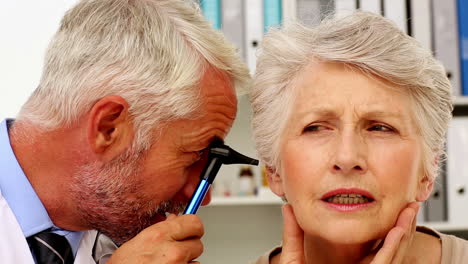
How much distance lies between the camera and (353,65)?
1175mm

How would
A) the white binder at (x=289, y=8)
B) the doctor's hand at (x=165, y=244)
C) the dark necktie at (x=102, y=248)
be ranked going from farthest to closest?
the white binder at (x=289, y=8) < the dark necktie at (x=102, y=248) < the doctor's hand at (x=165, y=244)

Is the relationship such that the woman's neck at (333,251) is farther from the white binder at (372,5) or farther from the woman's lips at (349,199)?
the white binder at (372,5)

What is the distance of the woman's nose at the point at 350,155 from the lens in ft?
3.68

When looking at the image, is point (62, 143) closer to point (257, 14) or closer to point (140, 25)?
point (140, 25)

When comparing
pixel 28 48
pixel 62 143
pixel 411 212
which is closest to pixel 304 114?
pixel 411 212

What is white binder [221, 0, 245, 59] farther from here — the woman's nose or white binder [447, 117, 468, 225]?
the woman's nose

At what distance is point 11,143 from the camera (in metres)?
1.37

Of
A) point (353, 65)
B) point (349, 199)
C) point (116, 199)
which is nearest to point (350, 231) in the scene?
point (349, 199)

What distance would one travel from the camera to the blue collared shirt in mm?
1298

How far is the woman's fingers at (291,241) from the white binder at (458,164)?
115 cm

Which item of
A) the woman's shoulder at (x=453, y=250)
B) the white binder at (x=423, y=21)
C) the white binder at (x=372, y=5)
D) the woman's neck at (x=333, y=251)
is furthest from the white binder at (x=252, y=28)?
the woman's shoulder at (x=453, y=250)

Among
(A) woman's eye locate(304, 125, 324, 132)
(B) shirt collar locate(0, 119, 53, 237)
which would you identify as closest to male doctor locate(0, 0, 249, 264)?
(B) shirt collar locate(0, 119, 53, 237)

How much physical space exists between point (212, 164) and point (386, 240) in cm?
38

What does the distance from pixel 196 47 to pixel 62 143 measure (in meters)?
0.34
